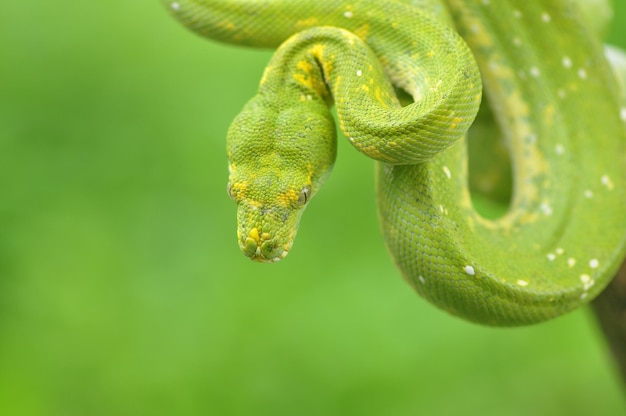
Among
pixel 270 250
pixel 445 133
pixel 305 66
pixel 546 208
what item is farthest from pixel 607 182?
pixel 270 250

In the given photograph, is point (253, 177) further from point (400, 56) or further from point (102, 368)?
point (102, 368)

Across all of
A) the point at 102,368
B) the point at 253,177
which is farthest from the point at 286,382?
the point at 253,177

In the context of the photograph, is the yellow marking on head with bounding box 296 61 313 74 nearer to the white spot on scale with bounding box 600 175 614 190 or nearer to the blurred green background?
the white spot on scale with bounding box 600 175 614 190

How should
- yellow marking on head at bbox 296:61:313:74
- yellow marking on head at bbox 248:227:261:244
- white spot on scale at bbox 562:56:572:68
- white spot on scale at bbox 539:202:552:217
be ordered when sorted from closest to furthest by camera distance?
yellow marking on head at bbox 248:227:261:244
yellow marking on head at bbox 296:61:313:74
white spot on scale at bbox 539:202:552:217
white spot on scale at bbox 562:56:572:68

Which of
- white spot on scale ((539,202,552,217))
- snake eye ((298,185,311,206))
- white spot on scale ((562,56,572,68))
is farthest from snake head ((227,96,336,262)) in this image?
white spot on scale ((562,56,572,68))

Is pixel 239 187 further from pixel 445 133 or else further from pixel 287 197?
pixel 445 133

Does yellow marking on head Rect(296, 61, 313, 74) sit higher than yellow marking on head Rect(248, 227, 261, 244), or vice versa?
yellow marking on head Rect(296, 61, 313, 74)
